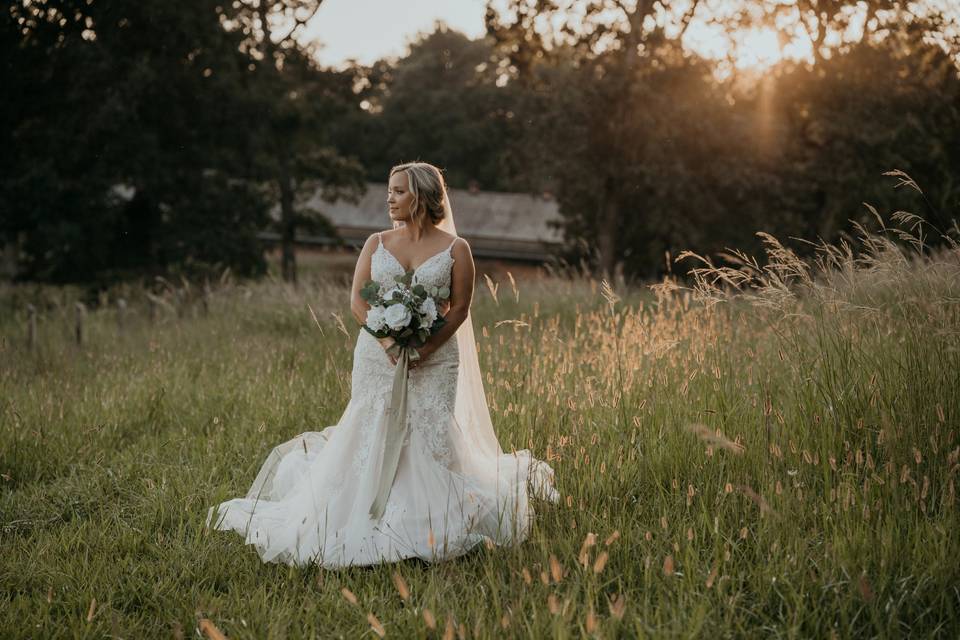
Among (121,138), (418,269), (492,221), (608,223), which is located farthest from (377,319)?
(492,221)

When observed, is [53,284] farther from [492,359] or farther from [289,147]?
→ [492,359]

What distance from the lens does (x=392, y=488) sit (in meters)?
4.25

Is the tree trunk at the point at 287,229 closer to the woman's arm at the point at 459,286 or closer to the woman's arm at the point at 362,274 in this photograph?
the woman's arm at the point at 362,274

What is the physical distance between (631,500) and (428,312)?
4.83 ft

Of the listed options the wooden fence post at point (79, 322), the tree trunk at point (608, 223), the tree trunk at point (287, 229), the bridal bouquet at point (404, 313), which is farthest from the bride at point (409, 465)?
the tree trunk at point (287, 229)

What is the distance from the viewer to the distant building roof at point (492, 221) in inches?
1705

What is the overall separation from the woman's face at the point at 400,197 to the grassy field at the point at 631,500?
54.0 inches

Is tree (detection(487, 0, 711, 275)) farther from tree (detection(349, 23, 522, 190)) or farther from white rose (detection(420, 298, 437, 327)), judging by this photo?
tree (detection(349, 23, 522, 190))

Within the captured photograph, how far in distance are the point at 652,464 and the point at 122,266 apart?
20.2 meters

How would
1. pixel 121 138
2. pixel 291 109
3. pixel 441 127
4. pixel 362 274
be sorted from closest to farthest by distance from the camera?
pixel 362 274 < pixel 121 138 < pixel 291 109 < pixel 441 127

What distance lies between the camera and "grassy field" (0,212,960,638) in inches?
123

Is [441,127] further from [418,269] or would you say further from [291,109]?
[418,269]

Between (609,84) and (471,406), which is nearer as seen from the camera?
(471,406)

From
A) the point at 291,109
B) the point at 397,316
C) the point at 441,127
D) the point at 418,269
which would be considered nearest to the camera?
the point at 397,316
